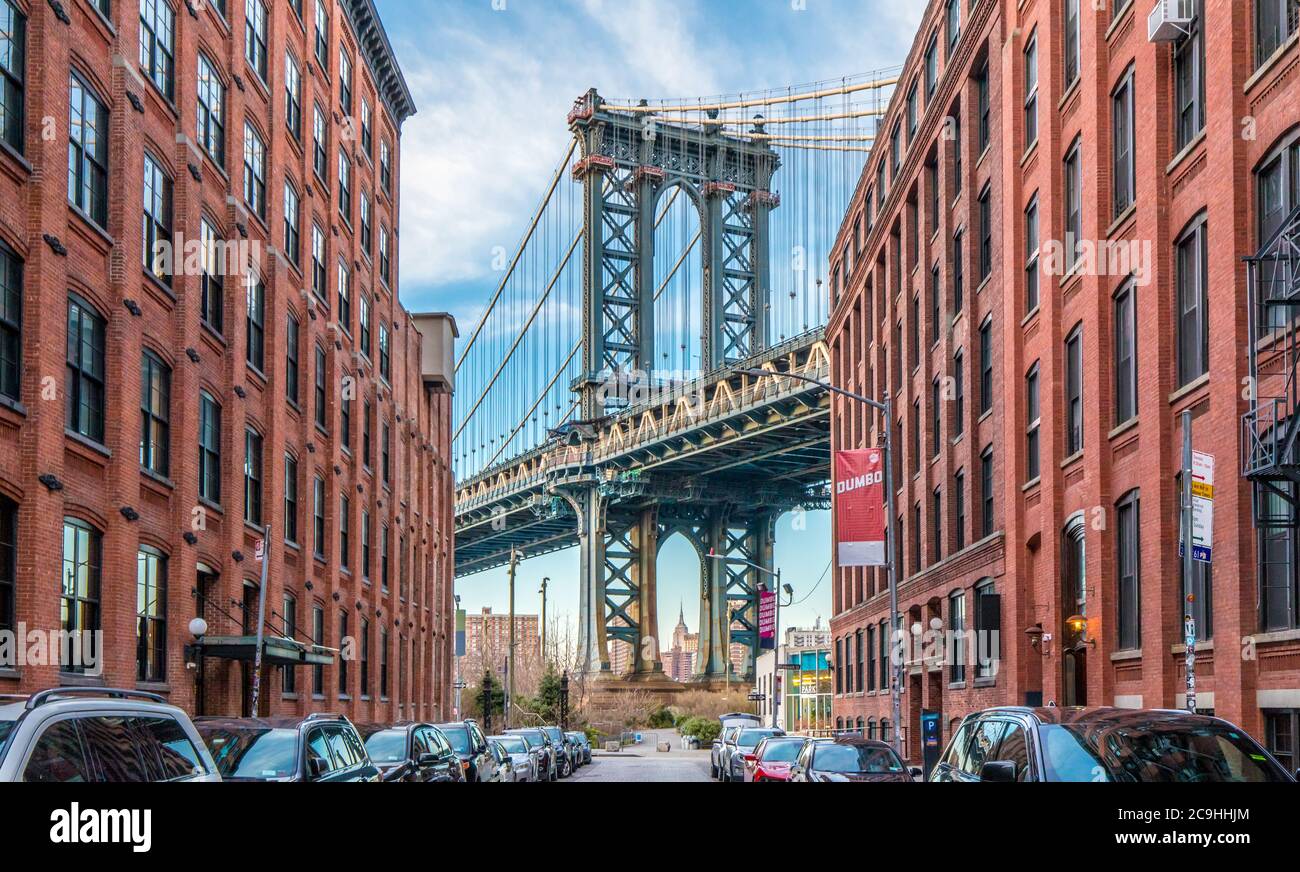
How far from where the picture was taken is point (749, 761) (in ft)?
92.9

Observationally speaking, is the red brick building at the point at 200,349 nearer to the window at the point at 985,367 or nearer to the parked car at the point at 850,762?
the parked car at the point at 850,762

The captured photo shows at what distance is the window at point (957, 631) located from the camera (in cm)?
3844

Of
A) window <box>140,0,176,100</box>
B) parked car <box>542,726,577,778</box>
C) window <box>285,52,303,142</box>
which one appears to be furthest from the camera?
parked car <box>542,726,577,778</box>

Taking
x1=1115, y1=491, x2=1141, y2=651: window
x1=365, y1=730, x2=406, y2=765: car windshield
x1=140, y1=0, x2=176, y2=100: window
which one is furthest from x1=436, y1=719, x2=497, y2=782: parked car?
x1=140, y1=0, x2=176, y2=100: window

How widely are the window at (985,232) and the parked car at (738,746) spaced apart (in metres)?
12.6

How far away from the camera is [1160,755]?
908 centimetres

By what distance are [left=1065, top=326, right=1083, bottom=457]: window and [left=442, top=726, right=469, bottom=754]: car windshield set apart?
1277 cm

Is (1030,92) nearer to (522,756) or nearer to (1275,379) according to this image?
(1275,379)

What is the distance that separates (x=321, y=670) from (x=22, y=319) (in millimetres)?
20903

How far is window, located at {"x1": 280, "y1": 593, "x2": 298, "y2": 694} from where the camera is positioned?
3581 cm

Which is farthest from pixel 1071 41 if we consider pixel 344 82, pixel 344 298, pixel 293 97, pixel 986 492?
pixel 344 82

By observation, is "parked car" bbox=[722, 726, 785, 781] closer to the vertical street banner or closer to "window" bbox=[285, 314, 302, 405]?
the vertical street banner
